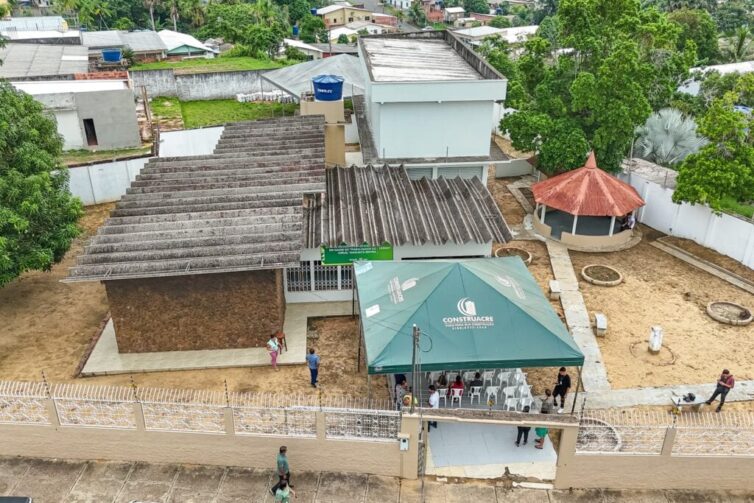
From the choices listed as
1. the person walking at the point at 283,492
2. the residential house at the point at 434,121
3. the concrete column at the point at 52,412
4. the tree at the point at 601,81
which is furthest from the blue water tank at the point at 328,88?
the person walking at the point at 283,492

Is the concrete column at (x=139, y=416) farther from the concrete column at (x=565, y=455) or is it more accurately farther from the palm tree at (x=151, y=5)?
the palm tree at (x=151, y=5)

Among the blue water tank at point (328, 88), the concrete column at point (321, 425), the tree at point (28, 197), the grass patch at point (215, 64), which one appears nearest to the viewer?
the concrete column at point (321, 425)

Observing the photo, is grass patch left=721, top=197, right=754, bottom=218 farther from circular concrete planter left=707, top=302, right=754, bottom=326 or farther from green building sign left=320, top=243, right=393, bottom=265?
green building sign left=320, top=243, right=393, bottom=265

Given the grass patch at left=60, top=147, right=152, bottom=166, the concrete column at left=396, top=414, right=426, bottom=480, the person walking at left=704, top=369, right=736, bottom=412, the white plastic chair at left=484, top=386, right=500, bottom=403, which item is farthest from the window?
the person walking at left=704, top=369, right=736, bottom=412

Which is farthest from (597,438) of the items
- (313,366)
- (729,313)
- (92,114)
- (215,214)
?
(92,114)

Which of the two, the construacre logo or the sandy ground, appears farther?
the sandy ground

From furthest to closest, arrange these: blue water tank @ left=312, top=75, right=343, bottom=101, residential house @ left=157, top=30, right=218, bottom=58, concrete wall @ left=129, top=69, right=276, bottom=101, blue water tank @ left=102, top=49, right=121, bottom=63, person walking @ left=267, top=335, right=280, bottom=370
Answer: residential house @ left=157, top=30, right=218, bottom=58 < blue water tank @ left=102, top=49, right=121, bottom=63 < concrete wall @ left=129, top=69, right=276, bottom=101 < blue water tank @ left=312, top=75, right=343, bottom=101 < person walking @ left=267, top=335, right=280, bottom=370
